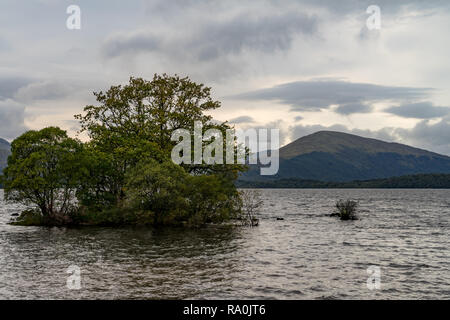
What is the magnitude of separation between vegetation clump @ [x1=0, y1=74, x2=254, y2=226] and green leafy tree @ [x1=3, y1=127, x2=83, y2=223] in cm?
11

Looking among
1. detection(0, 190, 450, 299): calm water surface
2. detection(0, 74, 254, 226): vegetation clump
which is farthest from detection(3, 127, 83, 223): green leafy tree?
detection(0, 190, 450, 299): calm water surface

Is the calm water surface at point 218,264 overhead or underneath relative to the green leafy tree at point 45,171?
underneath

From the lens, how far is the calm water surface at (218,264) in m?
20.6

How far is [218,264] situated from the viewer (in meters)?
27.1

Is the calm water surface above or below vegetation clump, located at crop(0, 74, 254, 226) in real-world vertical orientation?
below

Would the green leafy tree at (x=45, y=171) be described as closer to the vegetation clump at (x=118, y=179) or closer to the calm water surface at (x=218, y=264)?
the vegetation clump at (x=118, y=179)

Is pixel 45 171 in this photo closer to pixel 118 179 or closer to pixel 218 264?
pixel 118 179

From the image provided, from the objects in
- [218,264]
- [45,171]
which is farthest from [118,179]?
[218,264]

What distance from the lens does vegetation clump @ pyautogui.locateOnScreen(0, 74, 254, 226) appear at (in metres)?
49.2

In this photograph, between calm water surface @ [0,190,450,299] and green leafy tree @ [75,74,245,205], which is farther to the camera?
green leafy tree @ [75,74,245,205]

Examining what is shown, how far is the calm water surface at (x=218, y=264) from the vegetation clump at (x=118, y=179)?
4.97 meters

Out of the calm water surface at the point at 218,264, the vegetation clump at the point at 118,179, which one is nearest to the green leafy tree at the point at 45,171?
the vegetation clump at the point at 118,179

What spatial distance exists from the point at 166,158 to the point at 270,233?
18.4m

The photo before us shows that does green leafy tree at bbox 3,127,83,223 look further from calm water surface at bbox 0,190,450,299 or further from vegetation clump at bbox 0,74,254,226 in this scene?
calm water surface at bbox 0,190,450,299
